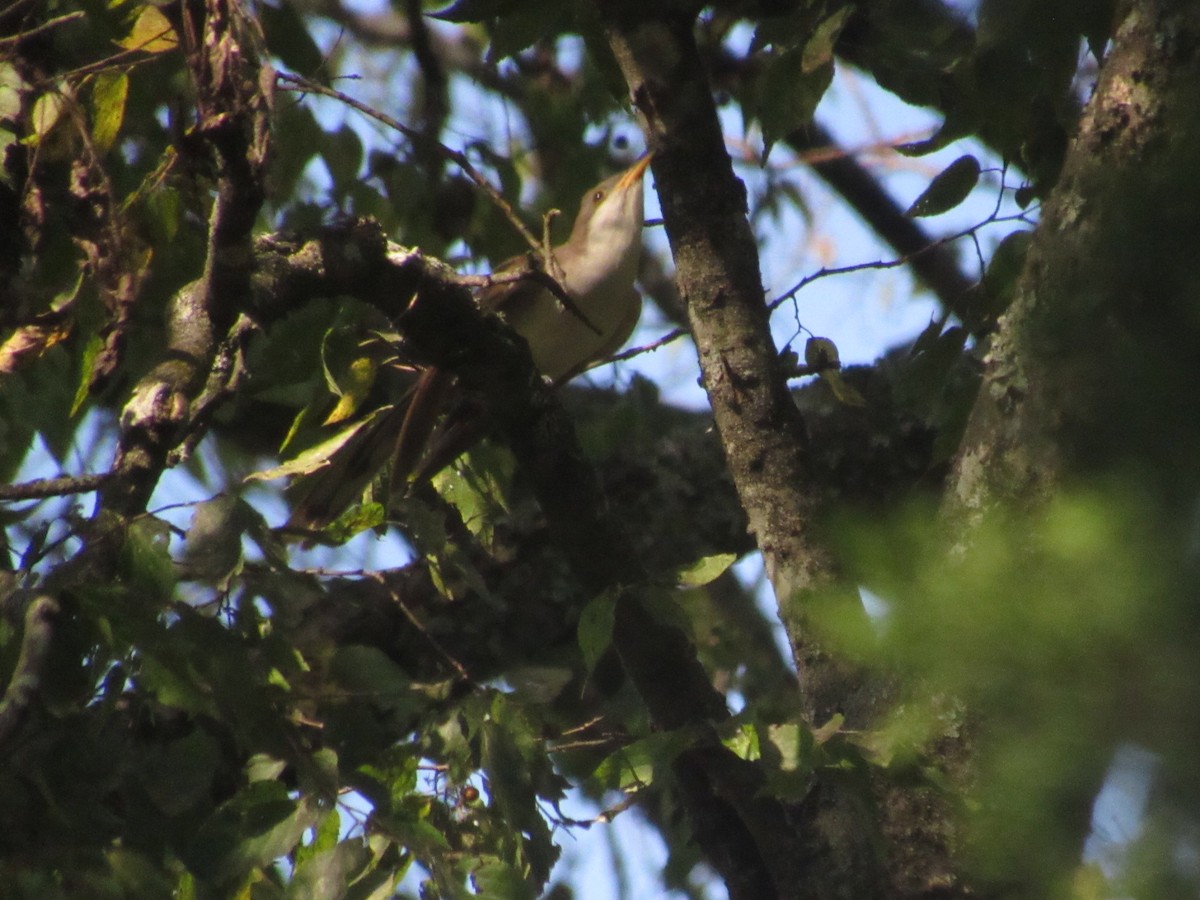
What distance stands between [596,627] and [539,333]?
5.61 feet

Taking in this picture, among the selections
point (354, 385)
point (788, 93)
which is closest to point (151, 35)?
point (354, 385)

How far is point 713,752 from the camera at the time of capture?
2.10 metres

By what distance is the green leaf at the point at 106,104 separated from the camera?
7.70ft

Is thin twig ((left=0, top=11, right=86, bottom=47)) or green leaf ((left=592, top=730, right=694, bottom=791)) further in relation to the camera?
thin twig ((left=0, top=11, right=86, bottom=47))

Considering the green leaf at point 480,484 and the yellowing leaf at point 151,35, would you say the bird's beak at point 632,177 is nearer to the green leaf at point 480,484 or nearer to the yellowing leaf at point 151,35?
the green leaf at point 480,484

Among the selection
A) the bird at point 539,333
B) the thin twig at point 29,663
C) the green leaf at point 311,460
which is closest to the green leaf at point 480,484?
the bird at point 539,333

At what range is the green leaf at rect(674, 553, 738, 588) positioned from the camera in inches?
89.1

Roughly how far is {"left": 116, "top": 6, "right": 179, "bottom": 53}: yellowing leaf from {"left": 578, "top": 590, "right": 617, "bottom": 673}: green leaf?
1247 millimetres

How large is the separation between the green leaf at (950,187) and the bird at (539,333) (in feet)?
1.77

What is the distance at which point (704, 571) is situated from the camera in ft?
7.49

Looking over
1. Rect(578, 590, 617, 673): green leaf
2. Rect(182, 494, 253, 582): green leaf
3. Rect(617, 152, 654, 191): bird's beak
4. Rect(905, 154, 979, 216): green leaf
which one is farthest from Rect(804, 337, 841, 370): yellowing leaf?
Rect(617, 152, 654, 191): bird's beak

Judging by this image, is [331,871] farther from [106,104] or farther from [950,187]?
[950,187]

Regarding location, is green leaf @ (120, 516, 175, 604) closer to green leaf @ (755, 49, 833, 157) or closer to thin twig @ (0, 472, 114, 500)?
thin twig @ (0, 472, 114, 500)

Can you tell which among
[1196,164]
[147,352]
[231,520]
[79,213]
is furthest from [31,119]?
[1196,164]
